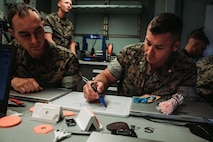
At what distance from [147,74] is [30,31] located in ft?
2.38

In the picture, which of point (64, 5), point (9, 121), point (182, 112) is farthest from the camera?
point (64, 5)

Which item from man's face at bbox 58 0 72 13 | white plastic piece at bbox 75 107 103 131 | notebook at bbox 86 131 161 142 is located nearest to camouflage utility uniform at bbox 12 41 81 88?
white plastic piece at bbox 75 107 103 131

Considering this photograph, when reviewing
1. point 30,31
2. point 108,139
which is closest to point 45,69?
point 30,31

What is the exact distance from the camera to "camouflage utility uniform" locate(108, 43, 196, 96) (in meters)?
1.12

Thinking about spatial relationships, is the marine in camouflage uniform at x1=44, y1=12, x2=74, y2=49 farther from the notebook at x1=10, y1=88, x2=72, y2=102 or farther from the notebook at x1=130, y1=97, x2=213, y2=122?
the notebook at x1=130, y1=97, x2=213, y2=122

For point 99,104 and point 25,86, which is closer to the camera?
point 99,104

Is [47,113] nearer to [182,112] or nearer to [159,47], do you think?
[182,112]

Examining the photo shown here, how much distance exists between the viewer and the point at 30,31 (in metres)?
1.09

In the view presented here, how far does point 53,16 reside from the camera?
8.39 feet

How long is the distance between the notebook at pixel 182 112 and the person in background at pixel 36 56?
20.7 inches

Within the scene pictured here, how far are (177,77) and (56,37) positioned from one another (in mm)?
1853

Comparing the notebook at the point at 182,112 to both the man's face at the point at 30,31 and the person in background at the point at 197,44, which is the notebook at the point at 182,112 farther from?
the person in background at the point at 197,44

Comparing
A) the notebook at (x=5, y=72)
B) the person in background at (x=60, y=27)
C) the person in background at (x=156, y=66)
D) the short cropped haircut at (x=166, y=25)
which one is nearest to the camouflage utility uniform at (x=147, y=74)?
the person in background at (x=156, y=66)

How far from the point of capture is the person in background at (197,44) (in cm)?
253
